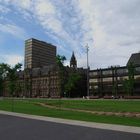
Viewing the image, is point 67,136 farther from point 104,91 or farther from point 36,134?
point 104,91

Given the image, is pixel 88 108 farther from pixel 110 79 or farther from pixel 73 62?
pixel 73 62

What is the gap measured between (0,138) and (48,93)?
506 ft

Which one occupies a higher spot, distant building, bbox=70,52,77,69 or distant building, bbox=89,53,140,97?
distant building, bbox=70,52,77,69

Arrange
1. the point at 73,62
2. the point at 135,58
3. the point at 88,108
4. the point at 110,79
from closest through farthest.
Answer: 1. the point at 88,108
2. the point at 110,79
3. the point at 135,58
4. the point at 73,62

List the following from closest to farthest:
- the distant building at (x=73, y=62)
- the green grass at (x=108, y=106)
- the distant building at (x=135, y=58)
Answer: the green grass at (x=108, y=106) < the distant building at (x=135, y=58) < the distant building at (x=73, y=62)

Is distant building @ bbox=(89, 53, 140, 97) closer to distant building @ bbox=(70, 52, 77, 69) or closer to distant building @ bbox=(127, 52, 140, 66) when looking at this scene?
distant building @ bbox=(127, 52, 140, 66)

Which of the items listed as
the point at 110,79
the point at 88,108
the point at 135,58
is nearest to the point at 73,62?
the point at 110,79

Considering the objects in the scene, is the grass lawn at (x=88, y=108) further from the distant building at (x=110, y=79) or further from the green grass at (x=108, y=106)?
the distant building at (x=110, y=79)

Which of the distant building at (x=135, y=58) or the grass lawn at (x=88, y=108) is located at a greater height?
the distant building at (x=135, y=58)

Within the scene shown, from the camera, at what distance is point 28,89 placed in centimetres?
17588

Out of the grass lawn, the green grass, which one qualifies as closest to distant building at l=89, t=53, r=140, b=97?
the green grass

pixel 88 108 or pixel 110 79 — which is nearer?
pixel 88 108

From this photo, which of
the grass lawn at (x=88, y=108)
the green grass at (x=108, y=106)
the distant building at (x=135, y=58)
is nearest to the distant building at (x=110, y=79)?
the distant building at (x=135, y=58)

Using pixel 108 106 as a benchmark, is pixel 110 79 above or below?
above
